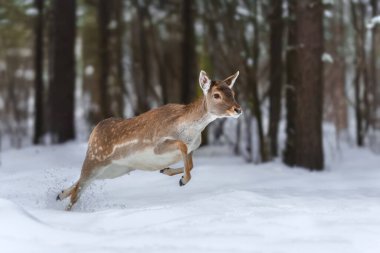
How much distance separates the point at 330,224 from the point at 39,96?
15.2m

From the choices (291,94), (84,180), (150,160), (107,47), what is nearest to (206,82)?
(150,160)

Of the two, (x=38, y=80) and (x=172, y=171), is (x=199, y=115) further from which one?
(x=38, y=80)

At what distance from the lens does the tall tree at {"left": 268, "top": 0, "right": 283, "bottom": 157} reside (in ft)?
48.2

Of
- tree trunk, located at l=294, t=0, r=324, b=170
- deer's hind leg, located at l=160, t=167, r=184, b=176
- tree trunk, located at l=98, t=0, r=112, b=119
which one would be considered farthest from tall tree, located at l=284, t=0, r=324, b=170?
tree trunk, located at l=98, t=0, r=112, b=119

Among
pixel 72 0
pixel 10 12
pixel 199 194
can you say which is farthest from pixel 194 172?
pixel 10 12

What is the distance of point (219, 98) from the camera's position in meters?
7.12

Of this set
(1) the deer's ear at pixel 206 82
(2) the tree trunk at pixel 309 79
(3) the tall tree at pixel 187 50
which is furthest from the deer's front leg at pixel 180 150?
(3) the tall tree at pixel 187 50

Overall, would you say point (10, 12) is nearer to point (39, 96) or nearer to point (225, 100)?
point (39, 96)

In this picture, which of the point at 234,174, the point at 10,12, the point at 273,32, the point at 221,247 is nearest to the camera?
the point at 221,247

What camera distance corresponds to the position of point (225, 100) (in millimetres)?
7086

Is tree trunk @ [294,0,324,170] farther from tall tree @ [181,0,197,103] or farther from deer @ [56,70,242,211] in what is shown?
deer @ [56,70,242,211]

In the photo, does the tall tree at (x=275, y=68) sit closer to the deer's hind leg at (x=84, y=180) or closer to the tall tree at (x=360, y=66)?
the tall tree at (x=360, y=66)

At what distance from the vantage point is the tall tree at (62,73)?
17000 mm

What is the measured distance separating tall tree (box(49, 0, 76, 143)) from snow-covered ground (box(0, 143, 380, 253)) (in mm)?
6365
